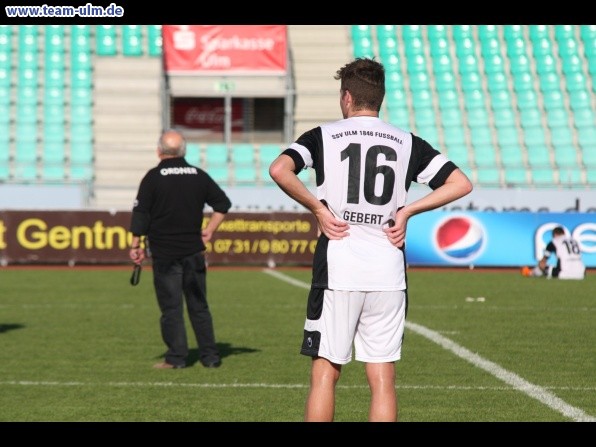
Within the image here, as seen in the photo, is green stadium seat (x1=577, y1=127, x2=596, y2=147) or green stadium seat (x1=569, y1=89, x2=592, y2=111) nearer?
green stadium seat (x1=577, y1=127, x2=596, y2=147)

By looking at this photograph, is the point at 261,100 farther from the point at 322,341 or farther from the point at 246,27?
the point at 322,341

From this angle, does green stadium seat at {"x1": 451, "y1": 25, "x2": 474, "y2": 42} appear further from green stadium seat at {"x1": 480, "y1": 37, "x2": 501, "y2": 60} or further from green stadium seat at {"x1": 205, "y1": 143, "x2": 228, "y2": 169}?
green stadium seat at {"x1": 205, "y1": 143, "x2": 228, "y2": 169}

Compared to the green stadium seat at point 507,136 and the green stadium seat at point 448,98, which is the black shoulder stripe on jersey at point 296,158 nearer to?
the green stadium seat at point 507,136

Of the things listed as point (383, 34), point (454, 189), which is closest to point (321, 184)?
point (454, 189)

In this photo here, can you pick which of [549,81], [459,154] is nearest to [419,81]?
[459,154]

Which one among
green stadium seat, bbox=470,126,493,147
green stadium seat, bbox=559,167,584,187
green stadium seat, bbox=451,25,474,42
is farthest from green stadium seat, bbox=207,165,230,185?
green stadium seat, bbox=451,25,474,42

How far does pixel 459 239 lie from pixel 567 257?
364cm

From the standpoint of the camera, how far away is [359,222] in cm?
561

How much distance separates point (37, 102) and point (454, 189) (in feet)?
97.2

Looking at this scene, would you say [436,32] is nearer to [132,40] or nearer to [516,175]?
[516,175]

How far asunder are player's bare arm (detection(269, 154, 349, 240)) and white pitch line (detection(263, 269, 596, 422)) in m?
2.66

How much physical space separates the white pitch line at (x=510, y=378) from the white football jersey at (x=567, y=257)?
32.7 ft

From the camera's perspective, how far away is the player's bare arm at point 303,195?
550 centimetres

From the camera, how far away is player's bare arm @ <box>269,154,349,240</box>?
5.50 metres
